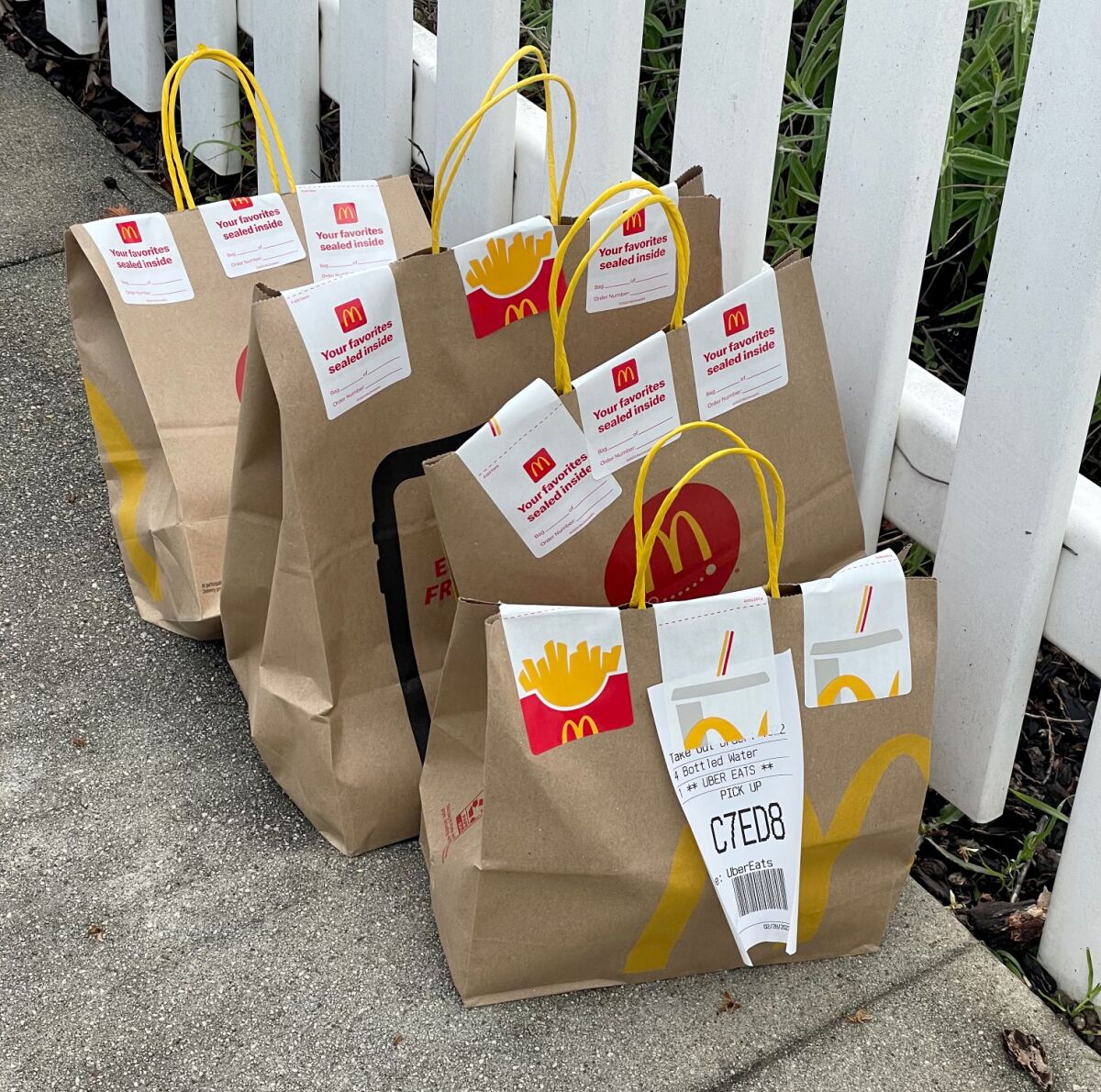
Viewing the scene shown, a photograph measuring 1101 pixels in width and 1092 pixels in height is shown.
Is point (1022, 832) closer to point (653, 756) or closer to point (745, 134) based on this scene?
point (653, 756)

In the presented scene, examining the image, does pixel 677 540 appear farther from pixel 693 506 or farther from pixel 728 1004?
pixel 728 1004

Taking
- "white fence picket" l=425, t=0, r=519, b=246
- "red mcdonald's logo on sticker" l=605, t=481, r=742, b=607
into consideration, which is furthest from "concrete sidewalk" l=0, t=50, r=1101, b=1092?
"white fence picket" l=425, t=0, r=519, b=246

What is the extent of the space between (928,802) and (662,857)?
0.53 meters

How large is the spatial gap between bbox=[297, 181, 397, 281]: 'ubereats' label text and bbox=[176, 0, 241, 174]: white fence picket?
2.81 feet

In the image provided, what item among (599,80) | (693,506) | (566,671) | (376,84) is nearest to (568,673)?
(566,671)

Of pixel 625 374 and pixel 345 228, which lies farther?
pixel 345 228

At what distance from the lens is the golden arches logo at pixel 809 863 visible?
1.34 metres

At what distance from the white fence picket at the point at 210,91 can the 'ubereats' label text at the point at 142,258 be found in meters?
0.88

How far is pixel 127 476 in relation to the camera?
1.77m

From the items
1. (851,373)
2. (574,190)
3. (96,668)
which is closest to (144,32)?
(574,190)

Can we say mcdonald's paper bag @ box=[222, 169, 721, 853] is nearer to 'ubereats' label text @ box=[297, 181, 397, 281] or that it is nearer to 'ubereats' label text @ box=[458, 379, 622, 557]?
'ubereats' label text @ box=[458, 379, 622, 557]

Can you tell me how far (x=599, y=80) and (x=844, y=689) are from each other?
2.75ft

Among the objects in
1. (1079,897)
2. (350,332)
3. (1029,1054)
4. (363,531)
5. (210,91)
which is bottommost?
(1029,1054)

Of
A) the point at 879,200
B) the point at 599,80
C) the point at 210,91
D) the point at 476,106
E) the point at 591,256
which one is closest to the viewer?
the point at 591,256
